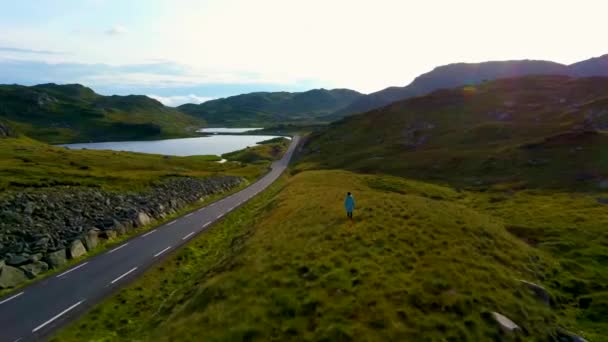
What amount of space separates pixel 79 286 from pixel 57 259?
22.3 ft

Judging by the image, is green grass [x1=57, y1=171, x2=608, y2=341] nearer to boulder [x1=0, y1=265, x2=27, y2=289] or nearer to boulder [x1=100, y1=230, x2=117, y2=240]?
boulder [x1=0, y1=265, x2=27, y2=289]

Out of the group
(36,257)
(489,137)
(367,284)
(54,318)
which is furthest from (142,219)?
(489,137)

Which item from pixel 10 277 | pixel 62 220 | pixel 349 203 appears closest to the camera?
pixel 10 277

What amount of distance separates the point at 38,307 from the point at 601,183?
69566mm

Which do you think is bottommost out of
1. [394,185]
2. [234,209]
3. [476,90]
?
[234,209]

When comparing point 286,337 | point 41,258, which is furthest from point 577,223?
point 41,258

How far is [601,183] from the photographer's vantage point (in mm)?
56312

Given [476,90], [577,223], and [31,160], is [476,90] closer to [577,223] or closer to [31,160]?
[577,223]

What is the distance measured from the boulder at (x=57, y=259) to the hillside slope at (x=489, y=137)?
206 ft

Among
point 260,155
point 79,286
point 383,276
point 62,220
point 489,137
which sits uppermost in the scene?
point 489,137

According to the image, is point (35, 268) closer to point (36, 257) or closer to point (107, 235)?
point (36, 257)

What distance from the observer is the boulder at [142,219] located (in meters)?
47.2

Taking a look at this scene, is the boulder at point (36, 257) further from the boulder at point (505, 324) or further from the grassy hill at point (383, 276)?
the boulder at point (505, 324)

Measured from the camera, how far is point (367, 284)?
1997 cm
